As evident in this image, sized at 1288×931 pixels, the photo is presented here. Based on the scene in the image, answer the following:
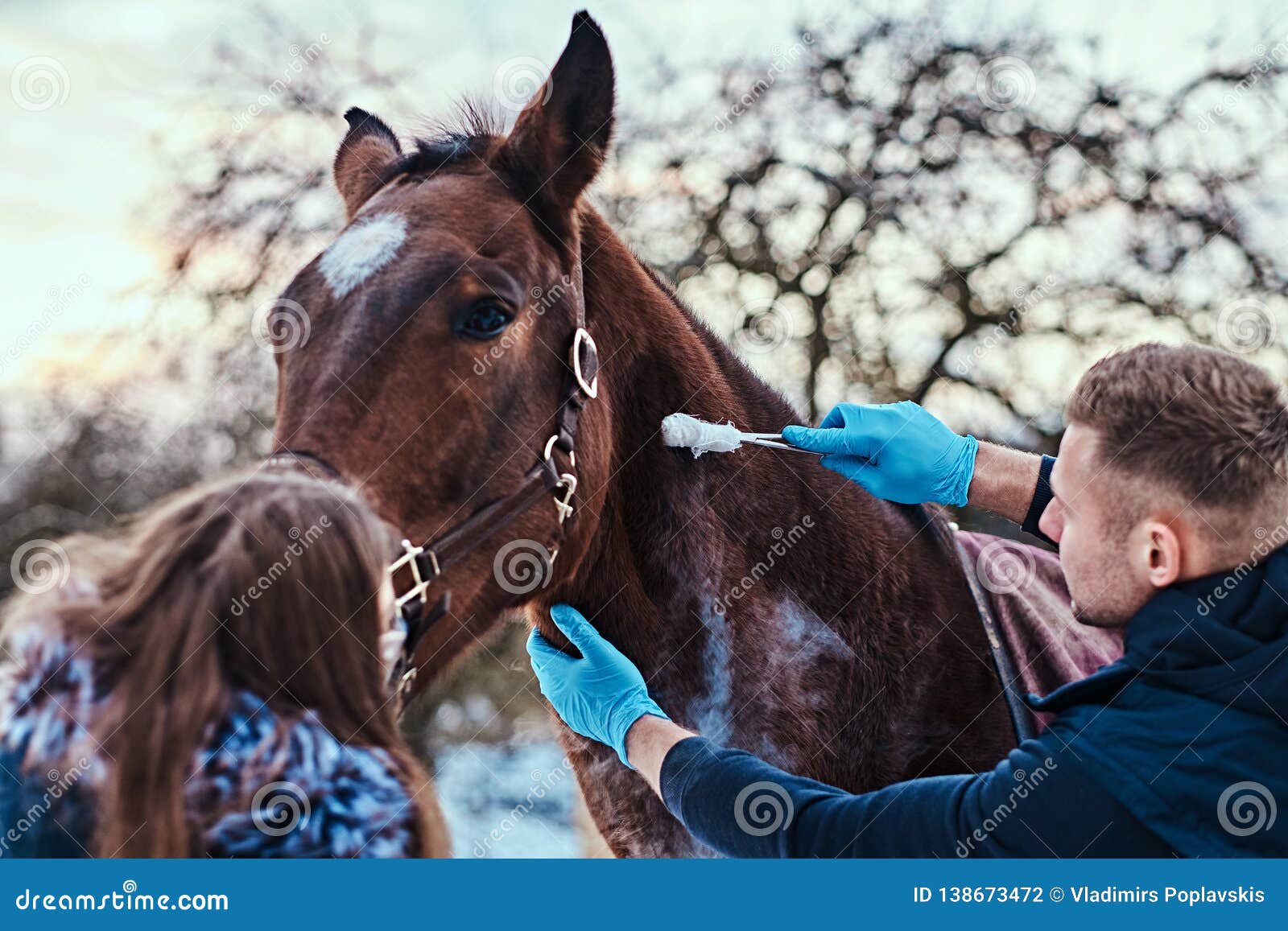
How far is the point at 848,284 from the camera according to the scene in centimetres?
686

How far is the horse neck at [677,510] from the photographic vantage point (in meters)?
2.70

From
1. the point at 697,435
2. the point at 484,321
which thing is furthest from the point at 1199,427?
the point at 484,321

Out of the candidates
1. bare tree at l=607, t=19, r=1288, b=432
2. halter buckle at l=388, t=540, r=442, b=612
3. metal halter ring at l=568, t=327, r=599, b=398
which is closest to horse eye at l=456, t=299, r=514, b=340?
metal halter ring at l=568, t=327, r=599, b=398

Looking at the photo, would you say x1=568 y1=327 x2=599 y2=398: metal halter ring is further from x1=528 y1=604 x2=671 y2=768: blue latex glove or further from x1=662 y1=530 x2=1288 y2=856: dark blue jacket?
x1=662 y1=530 x2=1288 y2=856: dark blue jacket

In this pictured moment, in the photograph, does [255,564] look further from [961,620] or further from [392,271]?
[961,620]

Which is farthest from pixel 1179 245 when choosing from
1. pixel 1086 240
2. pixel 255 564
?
pixel 255 564

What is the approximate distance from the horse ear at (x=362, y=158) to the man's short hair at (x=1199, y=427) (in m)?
2.03

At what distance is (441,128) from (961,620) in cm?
210

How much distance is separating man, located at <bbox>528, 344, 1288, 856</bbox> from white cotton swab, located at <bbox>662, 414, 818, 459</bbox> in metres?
0.89

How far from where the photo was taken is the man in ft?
5.51

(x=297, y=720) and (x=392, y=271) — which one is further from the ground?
(x=392, y=271)

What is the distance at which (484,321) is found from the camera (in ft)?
Result: 7.90

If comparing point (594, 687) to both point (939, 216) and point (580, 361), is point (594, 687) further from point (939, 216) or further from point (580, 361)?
point (939, 216)

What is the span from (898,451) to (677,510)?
0.68 m
